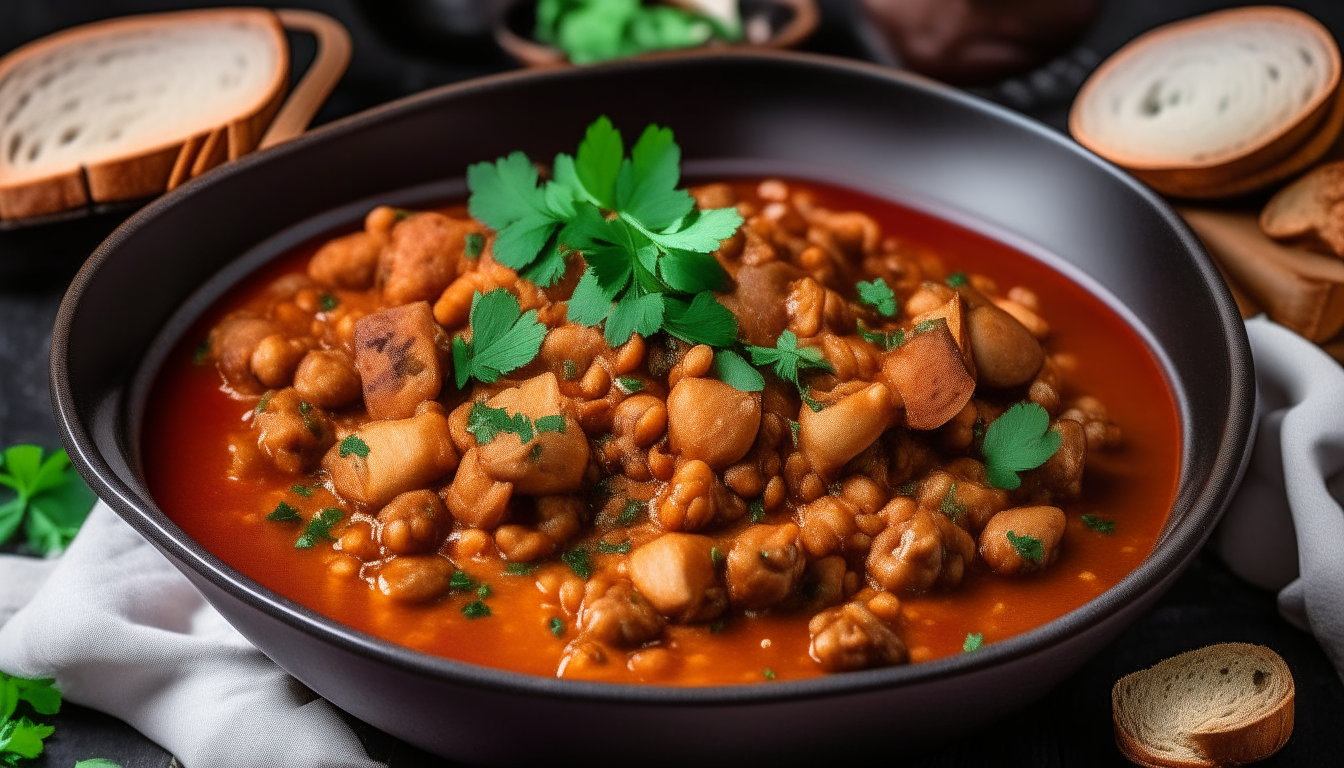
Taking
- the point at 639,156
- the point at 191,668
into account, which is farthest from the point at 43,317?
the point at 639,156

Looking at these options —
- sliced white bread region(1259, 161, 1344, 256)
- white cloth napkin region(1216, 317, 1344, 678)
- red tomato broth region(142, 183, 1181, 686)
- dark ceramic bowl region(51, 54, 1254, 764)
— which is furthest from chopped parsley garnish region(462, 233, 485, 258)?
sliced white bread region(1259, 161, 1344, 256)

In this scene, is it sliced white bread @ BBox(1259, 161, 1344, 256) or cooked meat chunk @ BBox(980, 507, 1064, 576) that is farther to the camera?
sliced white bread @ BBox(1259, 161, 1344, 256)

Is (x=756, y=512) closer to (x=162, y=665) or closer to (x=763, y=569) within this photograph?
(x=763, y=569)

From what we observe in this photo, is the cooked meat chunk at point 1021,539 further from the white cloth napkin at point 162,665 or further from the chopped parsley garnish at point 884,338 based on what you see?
the white cloth napkin at point 162,665

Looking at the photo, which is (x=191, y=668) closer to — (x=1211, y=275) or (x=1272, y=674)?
A: (x=1272, y=674)

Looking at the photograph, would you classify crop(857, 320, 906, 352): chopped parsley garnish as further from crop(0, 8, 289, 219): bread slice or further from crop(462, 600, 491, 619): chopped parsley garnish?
crop(0, 8, 289, 219): bread slice

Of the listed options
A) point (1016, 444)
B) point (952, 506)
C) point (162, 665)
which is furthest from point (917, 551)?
→ point (162, 665)
